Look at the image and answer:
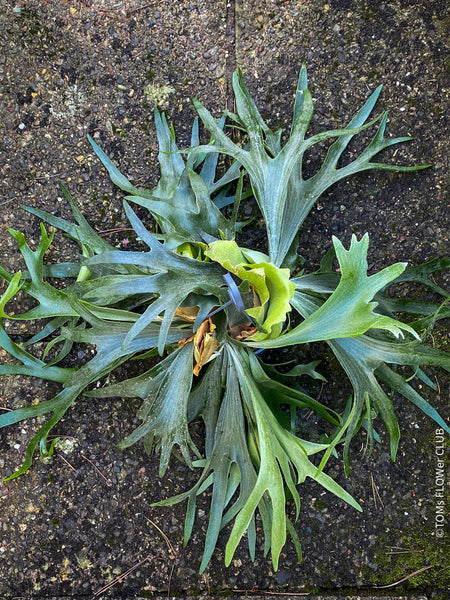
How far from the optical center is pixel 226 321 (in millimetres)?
1406

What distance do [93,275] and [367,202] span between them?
2.94ft

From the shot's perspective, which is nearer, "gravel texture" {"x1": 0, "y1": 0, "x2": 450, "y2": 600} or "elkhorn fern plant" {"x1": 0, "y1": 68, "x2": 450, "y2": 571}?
"elkhorn fern plant" {"x1": 0, "y1": 68, "x2": 450, "y2": 571}

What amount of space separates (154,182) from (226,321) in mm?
588

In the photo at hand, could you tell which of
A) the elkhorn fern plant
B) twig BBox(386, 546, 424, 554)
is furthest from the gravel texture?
the elkhorn fern plant

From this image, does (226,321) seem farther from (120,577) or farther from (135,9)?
(135,9)

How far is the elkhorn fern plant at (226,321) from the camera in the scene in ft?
4.06

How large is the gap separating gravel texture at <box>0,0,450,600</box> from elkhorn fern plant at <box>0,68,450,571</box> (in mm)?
140

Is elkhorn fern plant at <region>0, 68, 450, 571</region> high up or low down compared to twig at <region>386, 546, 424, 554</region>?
up

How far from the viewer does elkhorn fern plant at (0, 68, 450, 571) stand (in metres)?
1.24

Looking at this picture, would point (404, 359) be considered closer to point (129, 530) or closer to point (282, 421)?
point (282, 421)

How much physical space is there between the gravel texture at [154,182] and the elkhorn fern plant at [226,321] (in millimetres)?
140

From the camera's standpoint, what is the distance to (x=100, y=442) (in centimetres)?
172

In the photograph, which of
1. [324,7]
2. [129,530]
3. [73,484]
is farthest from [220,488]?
[324,7]

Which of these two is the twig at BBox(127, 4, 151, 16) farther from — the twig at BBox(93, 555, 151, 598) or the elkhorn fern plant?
the twig at BBox(93, 555, 151, 598)
